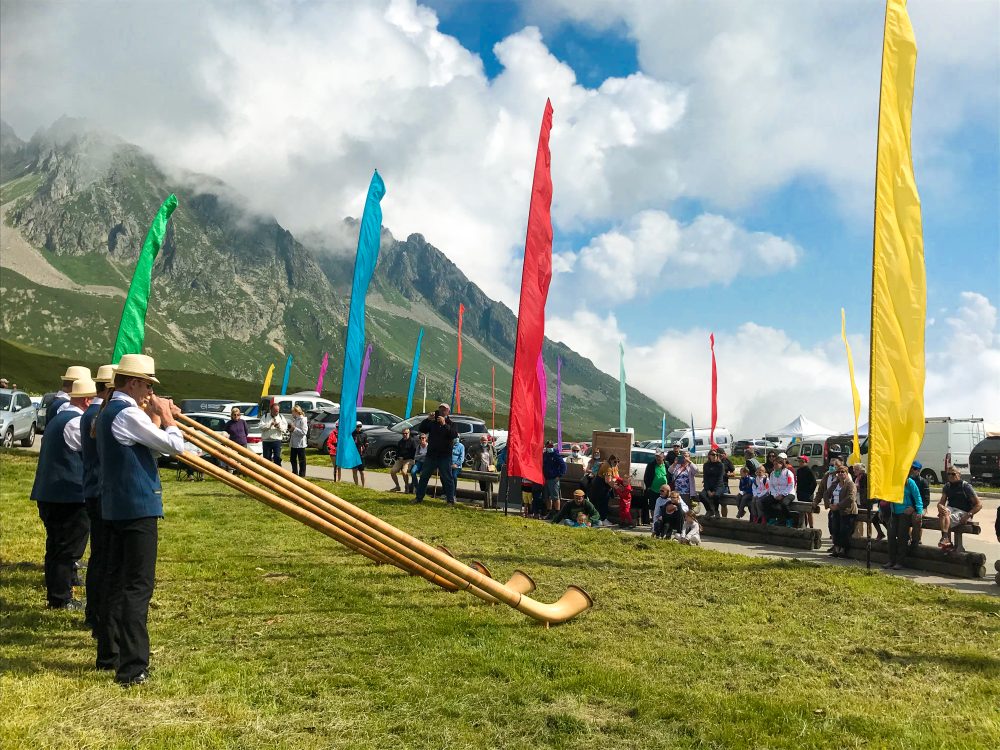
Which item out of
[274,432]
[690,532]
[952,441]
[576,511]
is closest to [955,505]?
[690,532]

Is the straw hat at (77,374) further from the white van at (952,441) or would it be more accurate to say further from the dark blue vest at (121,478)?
the white van at (952,441)

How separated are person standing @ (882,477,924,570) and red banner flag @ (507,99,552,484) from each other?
18.4 feet

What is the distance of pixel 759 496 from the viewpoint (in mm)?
15742

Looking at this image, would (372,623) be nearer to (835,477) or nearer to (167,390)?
(835,477)

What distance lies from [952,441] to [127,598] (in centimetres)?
3712

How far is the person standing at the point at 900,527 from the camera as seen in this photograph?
11508 millimetres

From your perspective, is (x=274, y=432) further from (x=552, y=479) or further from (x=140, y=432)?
(x=140, y=432)

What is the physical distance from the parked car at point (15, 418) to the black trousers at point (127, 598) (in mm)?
23849

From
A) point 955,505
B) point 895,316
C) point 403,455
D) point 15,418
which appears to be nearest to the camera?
point 895,316

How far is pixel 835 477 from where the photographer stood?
45.0 ft

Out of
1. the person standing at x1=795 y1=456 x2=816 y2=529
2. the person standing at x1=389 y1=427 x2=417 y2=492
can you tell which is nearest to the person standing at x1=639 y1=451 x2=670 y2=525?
the person standing at x1=795 y1=456 x2=816 y2=529

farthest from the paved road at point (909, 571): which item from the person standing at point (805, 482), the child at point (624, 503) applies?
the person standing at point (805, 482)

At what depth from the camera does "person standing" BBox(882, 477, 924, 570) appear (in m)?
11.5

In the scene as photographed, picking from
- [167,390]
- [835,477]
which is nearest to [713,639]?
[835,477]
